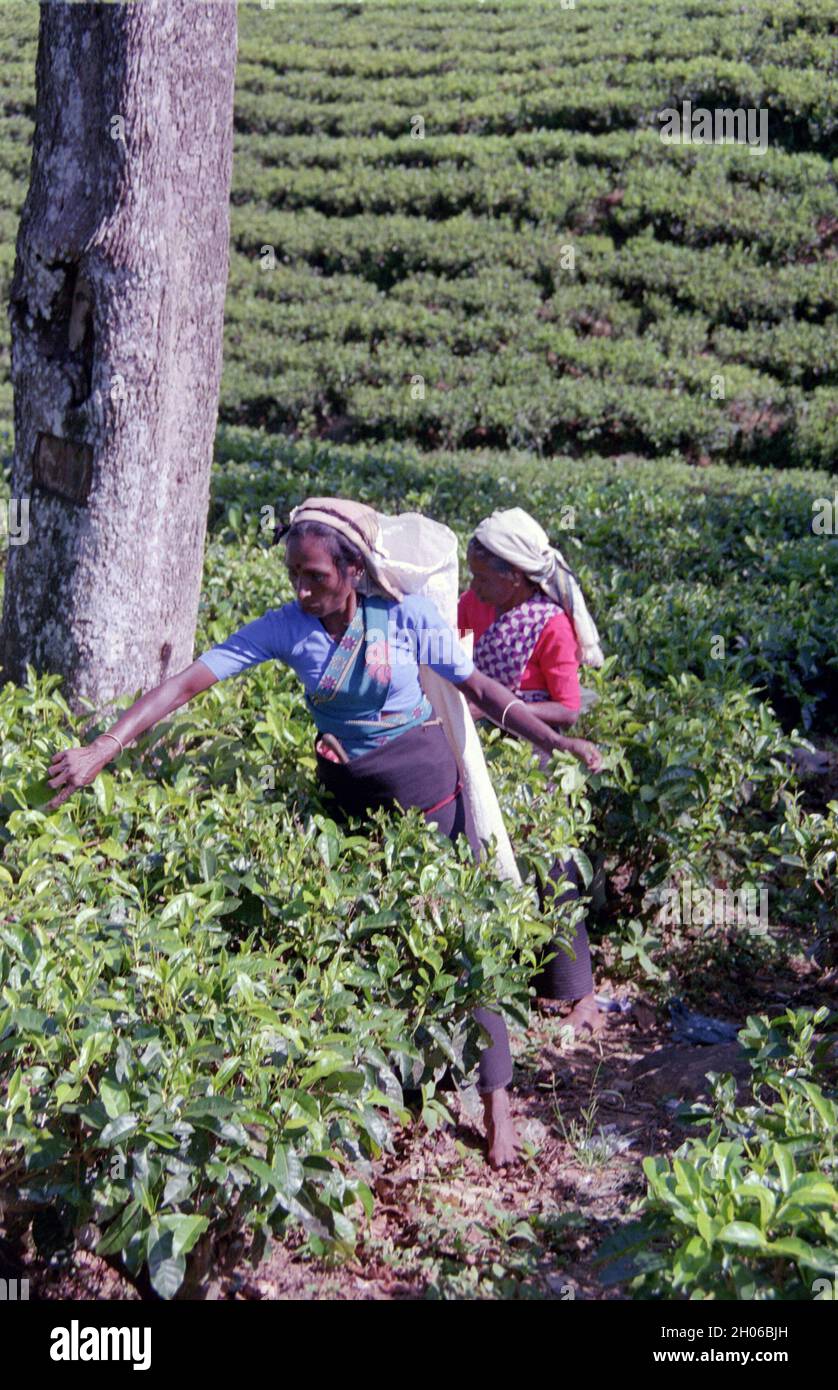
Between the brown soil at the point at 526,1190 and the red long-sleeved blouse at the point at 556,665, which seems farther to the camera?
the red long-sleeved blouse at the point at 556,665

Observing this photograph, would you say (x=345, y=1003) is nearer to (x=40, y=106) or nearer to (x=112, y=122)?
(x=112, y=122)

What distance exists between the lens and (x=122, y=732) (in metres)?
3.44

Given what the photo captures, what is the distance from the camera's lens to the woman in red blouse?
163 inches

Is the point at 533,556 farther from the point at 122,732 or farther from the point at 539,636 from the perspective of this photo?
the point at 122,732

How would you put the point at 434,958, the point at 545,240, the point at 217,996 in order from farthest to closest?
1. the point at 545,240
2. the point at 434,958
3. the point at 217,996

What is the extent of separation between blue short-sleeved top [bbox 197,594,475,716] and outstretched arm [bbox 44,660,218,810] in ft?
0.20

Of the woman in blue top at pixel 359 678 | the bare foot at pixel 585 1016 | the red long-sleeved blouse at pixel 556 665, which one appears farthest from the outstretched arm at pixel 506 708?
the bare foot at pixel 585 1016

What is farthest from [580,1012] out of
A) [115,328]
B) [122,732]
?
[115,328]

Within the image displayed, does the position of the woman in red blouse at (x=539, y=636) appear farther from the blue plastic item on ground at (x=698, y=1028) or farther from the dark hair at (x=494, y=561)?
the blue plastic item on ground at (x=698, y=1028)

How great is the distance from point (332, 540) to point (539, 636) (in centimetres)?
100

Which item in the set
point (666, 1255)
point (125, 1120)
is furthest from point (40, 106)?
point (666, 1255)

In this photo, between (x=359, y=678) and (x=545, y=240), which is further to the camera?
(x=545, y=240)

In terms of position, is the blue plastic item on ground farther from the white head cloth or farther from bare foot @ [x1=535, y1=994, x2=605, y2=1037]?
the white head cloth

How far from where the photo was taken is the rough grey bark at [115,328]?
162 inches
